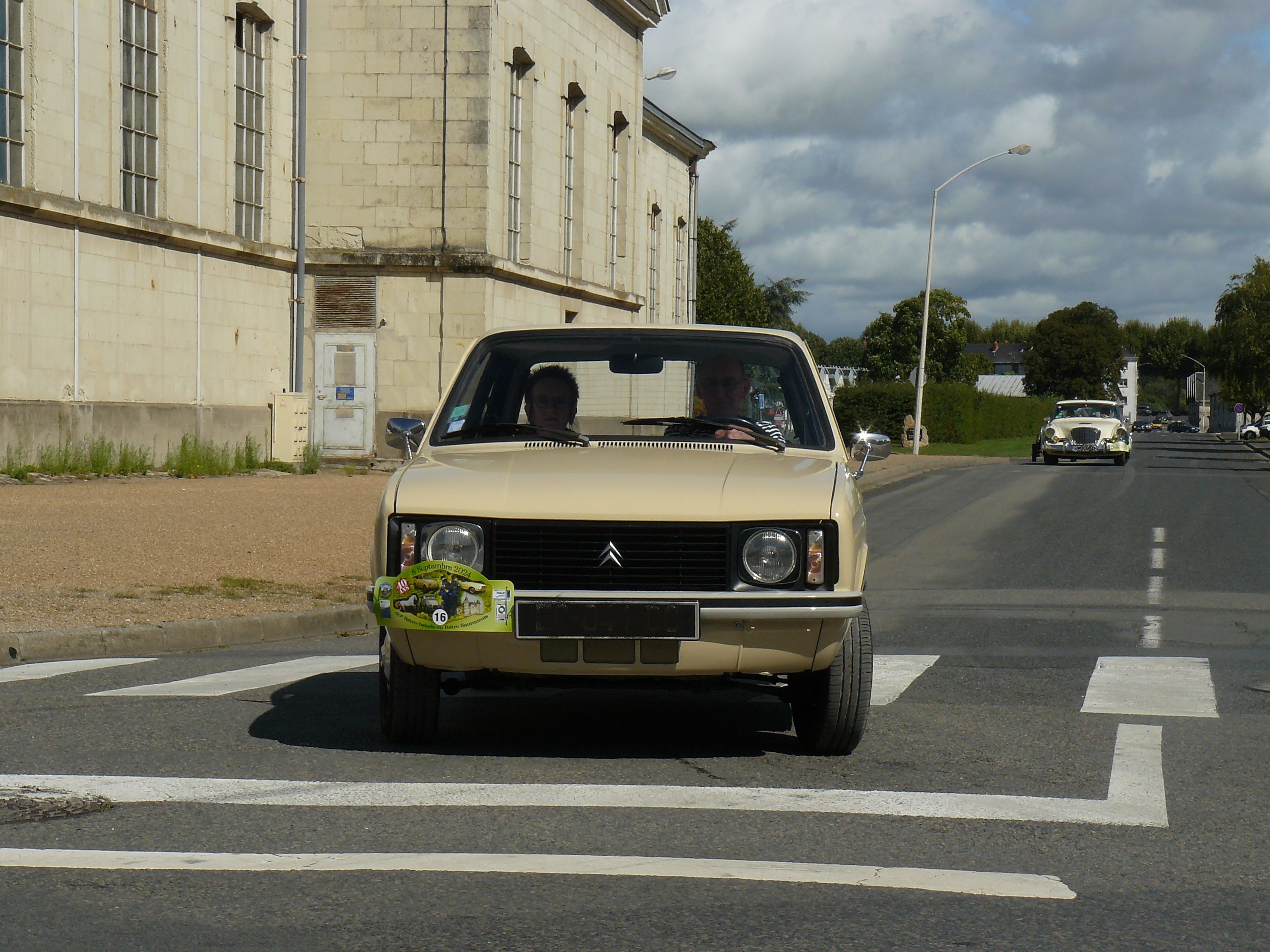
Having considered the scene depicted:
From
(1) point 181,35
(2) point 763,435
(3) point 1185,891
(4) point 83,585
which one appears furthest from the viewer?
(1) point 181,35

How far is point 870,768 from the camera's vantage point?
19.9ft

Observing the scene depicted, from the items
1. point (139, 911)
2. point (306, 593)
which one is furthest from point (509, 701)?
point (306, 593)

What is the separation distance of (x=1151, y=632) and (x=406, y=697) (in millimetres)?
6422

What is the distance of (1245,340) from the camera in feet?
243

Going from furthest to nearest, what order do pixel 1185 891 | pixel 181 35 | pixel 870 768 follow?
pixel 181 35
pixel 870 768
pixel 1185 891

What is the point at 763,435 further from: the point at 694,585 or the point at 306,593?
the point at 306,593

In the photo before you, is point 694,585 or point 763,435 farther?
point 763,435

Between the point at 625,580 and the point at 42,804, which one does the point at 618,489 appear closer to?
the point at 625,580

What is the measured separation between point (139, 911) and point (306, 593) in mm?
7960

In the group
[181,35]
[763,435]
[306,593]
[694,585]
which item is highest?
[181,35]

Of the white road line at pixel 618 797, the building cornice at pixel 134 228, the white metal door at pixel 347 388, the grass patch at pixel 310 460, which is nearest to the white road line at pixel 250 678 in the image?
the white road line at pixel 618 797

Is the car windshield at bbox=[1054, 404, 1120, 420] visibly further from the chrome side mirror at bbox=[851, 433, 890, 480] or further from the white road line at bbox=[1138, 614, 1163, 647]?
the chrome side mirror at bbox=[851, 433, 890, 480]

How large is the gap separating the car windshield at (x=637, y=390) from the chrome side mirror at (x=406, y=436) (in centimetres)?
18

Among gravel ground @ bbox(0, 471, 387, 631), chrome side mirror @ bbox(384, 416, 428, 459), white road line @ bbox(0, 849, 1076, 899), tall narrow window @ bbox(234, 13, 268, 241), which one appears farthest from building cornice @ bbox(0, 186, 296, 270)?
white road line @ bbox(0, 849, 1076, 899)
